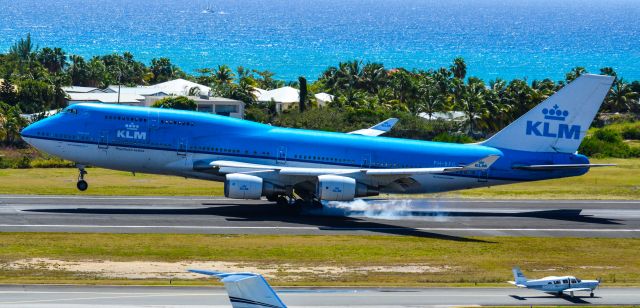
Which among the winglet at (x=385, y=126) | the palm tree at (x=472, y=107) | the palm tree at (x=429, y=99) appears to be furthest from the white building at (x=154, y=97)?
the winglet at (x=385, y=126)

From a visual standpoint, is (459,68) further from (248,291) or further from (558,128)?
(248,291)

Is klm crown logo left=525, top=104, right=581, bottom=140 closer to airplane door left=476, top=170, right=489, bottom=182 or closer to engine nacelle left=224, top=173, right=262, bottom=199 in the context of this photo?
airplane door left=476, top=170, right=489, bottom=182

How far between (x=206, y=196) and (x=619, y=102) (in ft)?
244

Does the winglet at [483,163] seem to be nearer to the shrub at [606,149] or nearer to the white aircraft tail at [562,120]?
the white aircraft tail at [562,120]

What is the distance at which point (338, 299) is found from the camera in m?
35.2

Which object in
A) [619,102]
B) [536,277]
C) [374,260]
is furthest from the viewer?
[619,102]

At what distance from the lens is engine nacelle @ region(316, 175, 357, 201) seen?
5250 cm

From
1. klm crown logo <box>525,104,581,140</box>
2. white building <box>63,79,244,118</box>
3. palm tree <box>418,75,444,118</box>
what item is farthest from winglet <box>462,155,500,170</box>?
palm tree <box>418,75,444,118</box>

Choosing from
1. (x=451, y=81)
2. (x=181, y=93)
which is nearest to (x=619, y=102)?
(x=451, y=81)

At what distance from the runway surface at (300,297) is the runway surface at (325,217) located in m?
12.7

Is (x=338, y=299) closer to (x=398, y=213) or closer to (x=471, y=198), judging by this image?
(x=398, y=213)

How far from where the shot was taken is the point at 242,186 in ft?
171

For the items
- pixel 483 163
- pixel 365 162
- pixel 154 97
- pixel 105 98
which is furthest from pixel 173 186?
pixel 105 98

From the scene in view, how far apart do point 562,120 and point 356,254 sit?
17.2m
